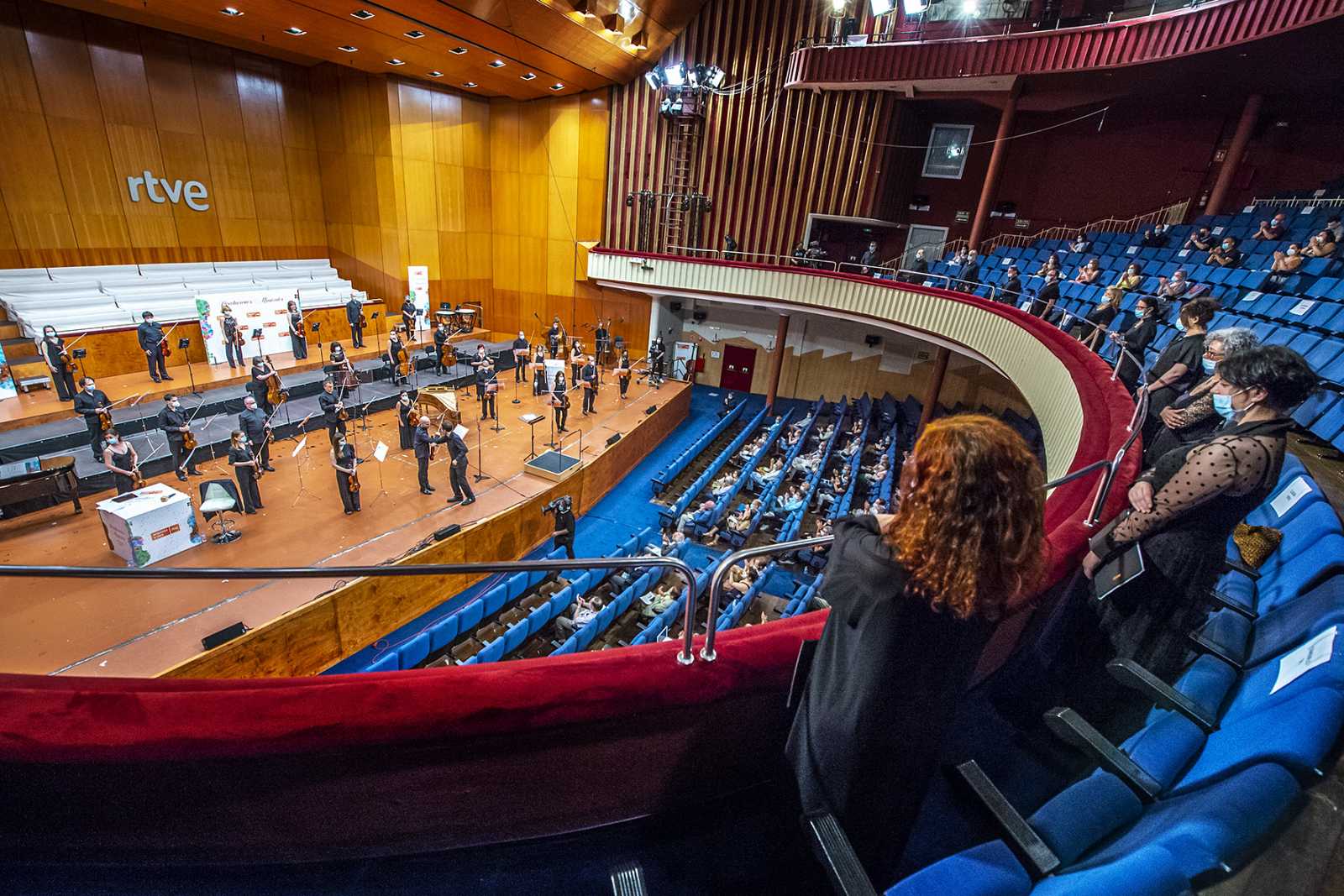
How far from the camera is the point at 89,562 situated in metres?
6.60

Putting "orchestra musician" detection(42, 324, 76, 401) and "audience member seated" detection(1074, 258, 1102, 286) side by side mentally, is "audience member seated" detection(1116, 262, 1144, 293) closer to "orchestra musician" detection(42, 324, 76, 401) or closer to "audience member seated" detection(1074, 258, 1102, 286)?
"audience member seated" detection(1074, 258, 1102, 286)

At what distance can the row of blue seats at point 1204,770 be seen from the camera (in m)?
0.97

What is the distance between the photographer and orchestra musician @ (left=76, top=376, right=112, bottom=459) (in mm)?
7613

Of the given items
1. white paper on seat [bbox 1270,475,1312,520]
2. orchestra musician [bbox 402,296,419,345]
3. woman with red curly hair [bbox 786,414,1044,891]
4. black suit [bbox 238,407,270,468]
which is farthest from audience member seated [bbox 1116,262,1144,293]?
orchestra musician [bbox 402,296,419,345]

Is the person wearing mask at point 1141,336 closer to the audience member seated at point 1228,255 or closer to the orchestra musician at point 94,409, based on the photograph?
the audience member seated at point 1228,255

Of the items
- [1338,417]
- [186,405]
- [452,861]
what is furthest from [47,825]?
[186,405]

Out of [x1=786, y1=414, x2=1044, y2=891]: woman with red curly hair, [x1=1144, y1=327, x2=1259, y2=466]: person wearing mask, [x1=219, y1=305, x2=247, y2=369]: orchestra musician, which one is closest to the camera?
[x1=786, y1=414, x2=1044, y2=891]: woman with red curly hair

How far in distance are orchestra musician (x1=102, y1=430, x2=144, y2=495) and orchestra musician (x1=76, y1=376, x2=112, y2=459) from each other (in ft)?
1.31

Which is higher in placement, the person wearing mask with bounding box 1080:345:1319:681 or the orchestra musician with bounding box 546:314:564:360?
the person wearing mask with bounding box 1080:345:1319:681

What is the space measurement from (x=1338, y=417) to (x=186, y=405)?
13.8 metres

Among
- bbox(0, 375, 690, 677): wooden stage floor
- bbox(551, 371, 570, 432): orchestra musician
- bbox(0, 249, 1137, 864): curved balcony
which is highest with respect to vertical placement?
bbox(0, 249, 1137, 864): curved balcony

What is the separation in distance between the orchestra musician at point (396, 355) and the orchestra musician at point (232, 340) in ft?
8.89

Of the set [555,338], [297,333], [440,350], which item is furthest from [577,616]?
[297,333]

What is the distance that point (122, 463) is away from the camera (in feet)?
24.2
